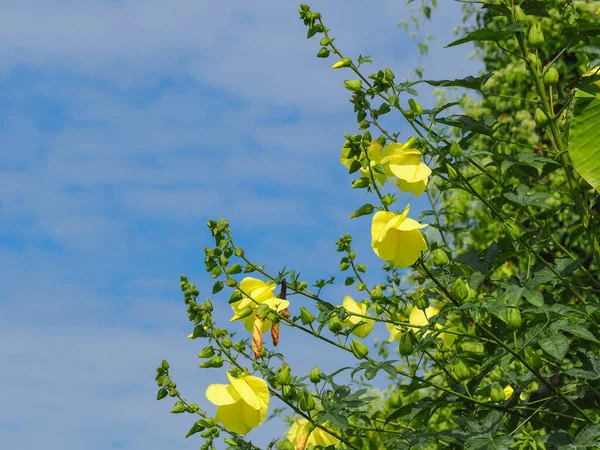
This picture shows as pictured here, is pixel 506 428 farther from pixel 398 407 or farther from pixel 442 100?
pixel 442 100

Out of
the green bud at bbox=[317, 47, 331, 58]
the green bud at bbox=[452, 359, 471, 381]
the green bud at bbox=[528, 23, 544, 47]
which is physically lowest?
the green bud at bbox=[452, 359, 471, 381]

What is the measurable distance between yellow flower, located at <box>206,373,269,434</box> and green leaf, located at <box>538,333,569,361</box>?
652 mm

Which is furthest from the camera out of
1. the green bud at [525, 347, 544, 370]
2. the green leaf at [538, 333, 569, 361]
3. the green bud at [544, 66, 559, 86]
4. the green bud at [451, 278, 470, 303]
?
the green bud at [544, 66, 559, 86]

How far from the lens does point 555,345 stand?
163 cm

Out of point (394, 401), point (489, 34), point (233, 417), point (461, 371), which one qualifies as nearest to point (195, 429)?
point (233, 417)

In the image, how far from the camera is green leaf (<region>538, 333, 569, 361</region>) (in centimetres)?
159

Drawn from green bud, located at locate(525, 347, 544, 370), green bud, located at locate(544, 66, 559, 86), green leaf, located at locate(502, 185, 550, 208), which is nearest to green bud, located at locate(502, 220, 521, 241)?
green leaf, located at locate(502, 185, 550, 208)

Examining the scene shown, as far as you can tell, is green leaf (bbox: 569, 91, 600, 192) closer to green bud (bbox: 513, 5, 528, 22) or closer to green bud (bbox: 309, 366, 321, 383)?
green bud (bbox: 513, 5, 528, 22)

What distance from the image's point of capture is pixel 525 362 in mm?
1718

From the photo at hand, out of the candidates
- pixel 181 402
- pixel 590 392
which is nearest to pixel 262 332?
pixel 181 402

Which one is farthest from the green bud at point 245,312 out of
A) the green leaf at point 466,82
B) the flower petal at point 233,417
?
the green leaf at point 466,82

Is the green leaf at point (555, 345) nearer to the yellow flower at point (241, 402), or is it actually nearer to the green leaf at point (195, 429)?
the yellow flower at point (241, 402)

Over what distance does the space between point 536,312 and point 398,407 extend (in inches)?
20.3

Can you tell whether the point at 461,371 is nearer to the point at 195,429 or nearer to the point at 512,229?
the point at 512,229
